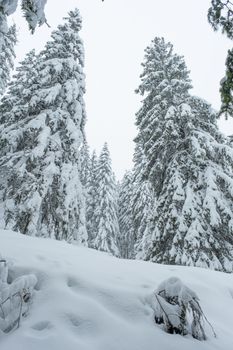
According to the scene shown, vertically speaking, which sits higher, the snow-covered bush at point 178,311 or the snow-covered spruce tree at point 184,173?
the snow-covered spruce tree at point 184,173

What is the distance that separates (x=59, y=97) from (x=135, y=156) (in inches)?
646

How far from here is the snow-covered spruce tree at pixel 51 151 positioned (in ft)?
41.8

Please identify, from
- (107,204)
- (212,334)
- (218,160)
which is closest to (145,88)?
(218,160)

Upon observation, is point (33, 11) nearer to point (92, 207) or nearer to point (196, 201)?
point (196, 201)

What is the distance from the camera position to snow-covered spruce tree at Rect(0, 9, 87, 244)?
41.8 ft

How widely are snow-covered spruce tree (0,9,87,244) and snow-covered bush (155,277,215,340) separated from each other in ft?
30.7

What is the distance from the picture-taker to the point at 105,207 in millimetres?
34531

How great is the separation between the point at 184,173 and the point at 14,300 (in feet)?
35.8

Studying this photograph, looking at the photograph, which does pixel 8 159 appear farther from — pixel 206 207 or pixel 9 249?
pixel 9 249

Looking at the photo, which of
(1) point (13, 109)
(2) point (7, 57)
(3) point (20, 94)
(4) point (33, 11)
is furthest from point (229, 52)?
(2) point (7, 57)

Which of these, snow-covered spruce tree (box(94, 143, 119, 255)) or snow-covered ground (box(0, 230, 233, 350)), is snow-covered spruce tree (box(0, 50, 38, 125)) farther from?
snow-covered spruce tree (box(94, 143, 119, 255))

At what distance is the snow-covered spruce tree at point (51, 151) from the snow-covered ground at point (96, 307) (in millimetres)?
7300

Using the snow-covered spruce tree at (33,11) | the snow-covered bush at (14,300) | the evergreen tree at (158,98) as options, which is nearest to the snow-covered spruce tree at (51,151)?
the evergreen tree at (158,98)

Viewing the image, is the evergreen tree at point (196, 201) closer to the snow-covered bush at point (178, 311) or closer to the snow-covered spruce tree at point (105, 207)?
the snow-covered bush at point (178, 311)
